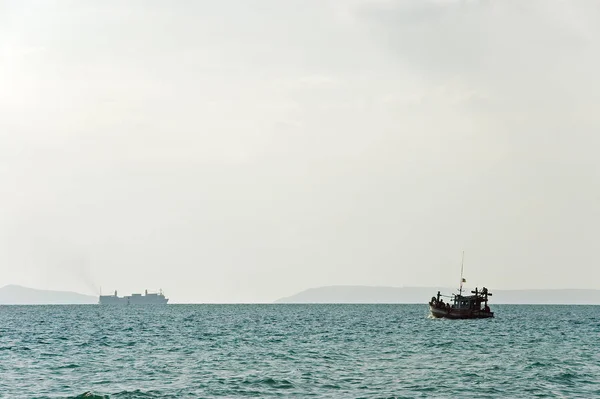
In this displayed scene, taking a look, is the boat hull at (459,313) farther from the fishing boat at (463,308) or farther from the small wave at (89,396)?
the small wave at (89,396)

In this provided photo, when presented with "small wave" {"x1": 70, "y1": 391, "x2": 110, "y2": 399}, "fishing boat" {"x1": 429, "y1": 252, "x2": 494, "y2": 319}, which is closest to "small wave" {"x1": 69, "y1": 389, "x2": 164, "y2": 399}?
"small wave" {"x1": 70, "y1": 391, "x2": 110, "y2": 399}

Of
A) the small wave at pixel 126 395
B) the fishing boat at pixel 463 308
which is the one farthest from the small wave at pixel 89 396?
the fishing boat at pixel 463 308

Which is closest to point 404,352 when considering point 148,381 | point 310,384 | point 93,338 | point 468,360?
point 468,360

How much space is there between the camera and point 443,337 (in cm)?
7369

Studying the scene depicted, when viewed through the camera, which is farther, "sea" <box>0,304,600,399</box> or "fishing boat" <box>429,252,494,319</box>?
"fishing boat" <box>429,252,494,319</box>

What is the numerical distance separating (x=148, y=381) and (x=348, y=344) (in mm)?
28104

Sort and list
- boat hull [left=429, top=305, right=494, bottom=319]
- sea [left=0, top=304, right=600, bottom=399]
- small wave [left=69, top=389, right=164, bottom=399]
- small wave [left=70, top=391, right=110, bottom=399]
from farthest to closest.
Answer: boat hull [left=429, top=305, right=494, bottom=319] < sea [left=0, top=304, right=600, bottom=399] < small wave [left=69, top=389, right=164, bottom=399] < small wave [left=70, top=391, right=110, bottom=399]

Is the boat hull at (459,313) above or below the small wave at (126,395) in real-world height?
below

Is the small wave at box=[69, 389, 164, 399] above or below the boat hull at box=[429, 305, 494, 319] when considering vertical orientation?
above

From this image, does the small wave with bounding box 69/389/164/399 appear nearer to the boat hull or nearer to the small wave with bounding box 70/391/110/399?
the small wave with bounding box 70/391/110/399

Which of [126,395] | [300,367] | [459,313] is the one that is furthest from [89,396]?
[459,313]

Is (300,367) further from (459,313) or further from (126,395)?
(459,313)

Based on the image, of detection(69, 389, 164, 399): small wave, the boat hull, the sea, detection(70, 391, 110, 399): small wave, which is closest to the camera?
detection(70, 391, 110, 399): small wave

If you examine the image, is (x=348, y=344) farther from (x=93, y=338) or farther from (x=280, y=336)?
(x=93, y=338)
